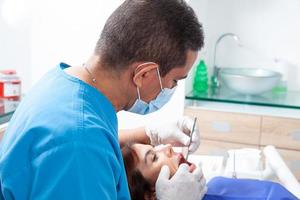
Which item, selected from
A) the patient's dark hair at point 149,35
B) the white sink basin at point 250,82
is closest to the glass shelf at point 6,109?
the patient's dark hair at point 149,35

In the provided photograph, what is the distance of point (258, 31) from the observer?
299 cm

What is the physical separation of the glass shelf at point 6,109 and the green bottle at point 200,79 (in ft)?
4.01

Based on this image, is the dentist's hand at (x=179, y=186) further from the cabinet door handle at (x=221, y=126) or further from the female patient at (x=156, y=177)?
the cabinet door handle at (x=221, y=126)

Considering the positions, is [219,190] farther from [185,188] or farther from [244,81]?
[244,81]

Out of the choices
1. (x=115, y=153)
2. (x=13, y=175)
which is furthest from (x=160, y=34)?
(x=13, y=175)

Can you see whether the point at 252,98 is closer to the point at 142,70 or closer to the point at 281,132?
the point at 281,132

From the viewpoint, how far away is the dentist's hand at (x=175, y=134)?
59.3 inches

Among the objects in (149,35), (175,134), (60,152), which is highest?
(149,35)

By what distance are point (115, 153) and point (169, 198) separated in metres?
0.37

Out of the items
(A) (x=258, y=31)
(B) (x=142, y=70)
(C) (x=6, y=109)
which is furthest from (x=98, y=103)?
(A) (x=258, y=31)

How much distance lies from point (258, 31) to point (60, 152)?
8.16 ft

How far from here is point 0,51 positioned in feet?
8.18

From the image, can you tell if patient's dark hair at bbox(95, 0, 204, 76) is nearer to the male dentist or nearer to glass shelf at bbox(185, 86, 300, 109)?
the male dentist

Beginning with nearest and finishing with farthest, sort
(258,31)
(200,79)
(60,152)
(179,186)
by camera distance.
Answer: (60,152)
(179,186)
(200,79)
(258,31)
